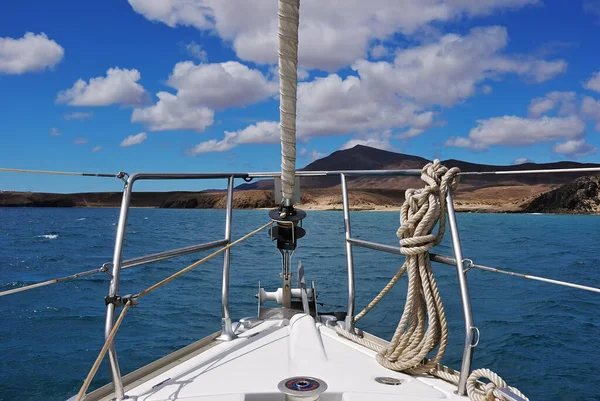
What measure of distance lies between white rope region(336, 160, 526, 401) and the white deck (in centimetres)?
8

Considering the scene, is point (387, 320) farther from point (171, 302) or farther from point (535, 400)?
point (171, 302)

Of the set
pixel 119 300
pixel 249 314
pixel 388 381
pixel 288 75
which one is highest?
pixel 288 75

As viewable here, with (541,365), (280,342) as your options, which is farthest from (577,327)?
(280,342)

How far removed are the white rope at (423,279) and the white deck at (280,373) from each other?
8 cm

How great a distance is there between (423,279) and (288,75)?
996 millimetres

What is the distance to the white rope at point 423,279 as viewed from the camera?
1.99 meters

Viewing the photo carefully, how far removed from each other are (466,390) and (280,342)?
0.94 meters

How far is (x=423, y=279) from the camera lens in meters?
2.03

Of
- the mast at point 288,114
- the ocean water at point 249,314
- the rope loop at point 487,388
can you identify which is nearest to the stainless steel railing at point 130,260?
the mast at point 288,114

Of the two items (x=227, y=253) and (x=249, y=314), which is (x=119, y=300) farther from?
(x=249, y=314)

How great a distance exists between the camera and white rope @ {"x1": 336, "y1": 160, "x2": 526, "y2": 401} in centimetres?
199

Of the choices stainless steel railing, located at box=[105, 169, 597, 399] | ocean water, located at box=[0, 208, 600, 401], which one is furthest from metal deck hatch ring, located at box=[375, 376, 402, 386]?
ocean water, located at box=[0, 208, 600, 401]

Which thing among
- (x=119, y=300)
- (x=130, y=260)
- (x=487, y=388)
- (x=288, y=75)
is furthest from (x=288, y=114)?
(x=487, y=388)

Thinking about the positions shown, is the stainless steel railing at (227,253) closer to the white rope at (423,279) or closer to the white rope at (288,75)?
the white rope at (423,279)
